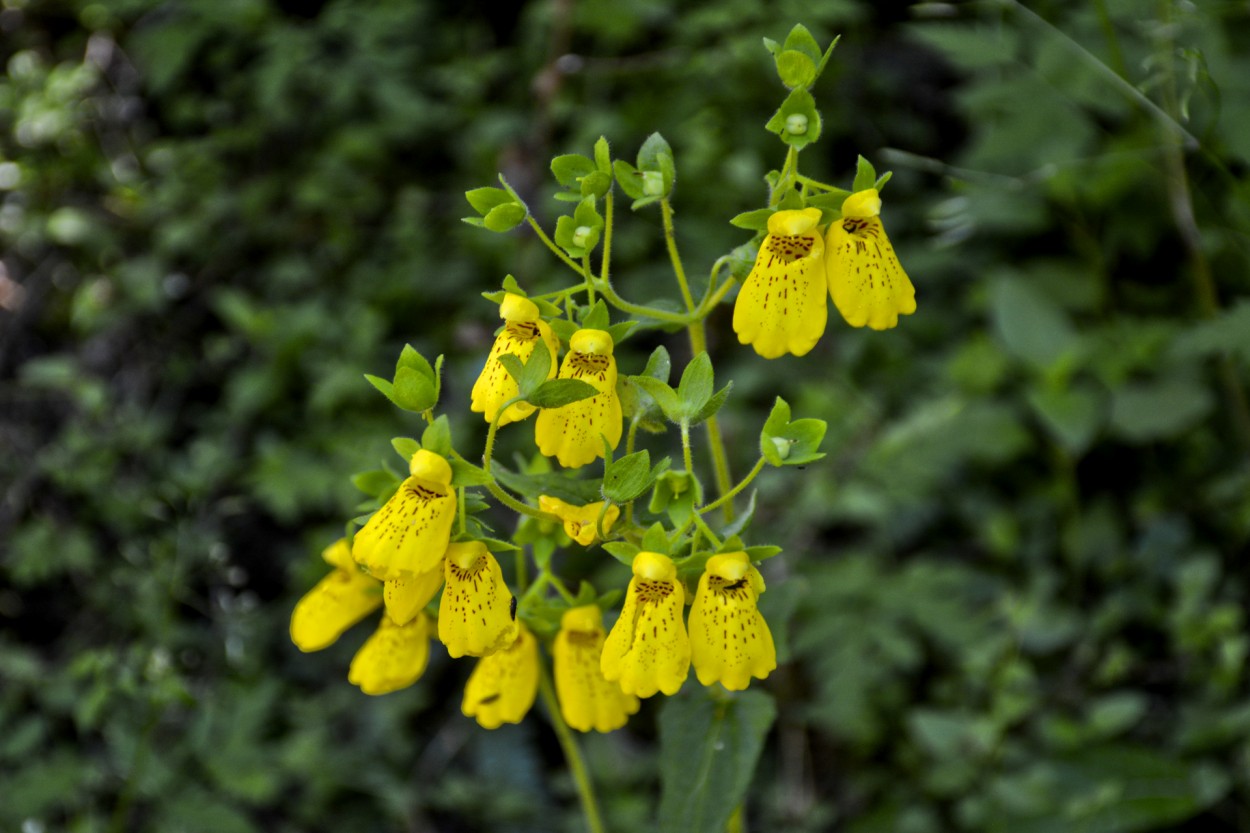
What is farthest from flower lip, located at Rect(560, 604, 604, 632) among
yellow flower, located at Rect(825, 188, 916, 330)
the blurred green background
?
the blurred green background

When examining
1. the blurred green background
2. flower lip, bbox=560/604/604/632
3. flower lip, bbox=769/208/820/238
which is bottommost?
the blurred green background

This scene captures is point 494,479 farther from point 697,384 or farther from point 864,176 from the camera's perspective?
point 864,176

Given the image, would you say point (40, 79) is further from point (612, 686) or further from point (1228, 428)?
point (1228, 428)

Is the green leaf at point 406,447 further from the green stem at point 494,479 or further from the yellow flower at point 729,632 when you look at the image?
the yellow flower at point 729,632

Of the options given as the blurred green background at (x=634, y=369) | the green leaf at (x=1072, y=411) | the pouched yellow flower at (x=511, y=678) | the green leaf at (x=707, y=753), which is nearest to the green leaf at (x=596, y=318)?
the pouched yellow flower at (x=511, y=678)

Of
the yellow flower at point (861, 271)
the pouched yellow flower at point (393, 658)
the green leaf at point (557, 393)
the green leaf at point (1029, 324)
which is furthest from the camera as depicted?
the green leaf at point (1029, 324)

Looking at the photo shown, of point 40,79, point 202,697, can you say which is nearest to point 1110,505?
point 202,697

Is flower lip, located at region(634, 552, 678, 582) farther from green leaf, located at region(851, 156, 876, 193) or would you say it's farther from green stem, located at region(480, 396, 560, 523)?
green leaf, located at region(851, 156, 876, 193)

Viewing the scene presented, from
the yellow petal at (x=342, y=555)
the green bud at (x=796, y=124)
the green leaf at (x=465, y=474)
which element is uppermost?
the green bud at (x=796, y=124)
